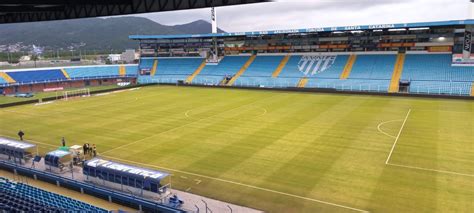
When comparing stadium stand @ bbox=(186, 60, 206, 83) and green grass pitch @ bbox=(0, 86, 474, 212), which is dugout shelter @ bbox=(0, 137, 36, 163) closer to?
green grass pitch @ bbox=(0, 86, 474, 212)

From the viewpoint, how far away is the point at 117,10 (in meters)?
18.6

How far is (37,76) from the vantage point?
225 ft

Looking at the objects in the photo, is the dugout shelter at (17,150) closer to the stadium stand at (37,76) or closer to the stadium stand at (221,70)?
the stadium stand at (221,70)

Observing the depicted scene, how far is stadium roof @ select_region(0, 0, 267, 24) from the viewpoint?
16266 millimetres

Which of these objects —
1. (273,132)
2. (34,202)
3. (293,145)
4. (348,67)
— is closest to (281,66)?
(348,67)

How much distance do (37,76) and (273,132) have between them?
59.9 metres

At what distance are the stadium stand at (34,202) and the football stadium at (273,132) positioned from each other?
0.25ft

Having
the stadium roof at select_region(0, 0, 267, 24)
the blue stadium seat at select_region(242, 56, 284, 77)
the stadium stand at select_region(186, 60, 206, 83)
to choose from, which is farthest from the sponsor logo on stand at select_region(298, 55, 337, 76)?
the stadium roof at select_region(0, 0, 267, 24)

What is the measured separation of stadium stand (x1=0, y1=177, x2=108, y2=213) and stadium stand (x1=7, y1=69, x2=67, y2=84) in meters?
59.1

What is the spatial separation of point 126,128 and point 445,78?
45.1m

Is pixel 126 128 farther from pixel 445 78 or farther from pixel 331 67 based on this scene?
pixel 445 78

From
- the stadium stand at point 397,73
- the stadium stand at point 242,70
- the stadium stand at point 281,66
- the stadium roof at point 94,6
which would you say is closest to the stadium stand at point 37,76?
the stadium stand at point 242,70

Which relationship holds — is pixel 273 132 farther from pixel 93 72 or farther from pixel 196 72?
pixel 93 72

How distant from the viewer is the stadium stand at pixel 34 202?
13.3m
